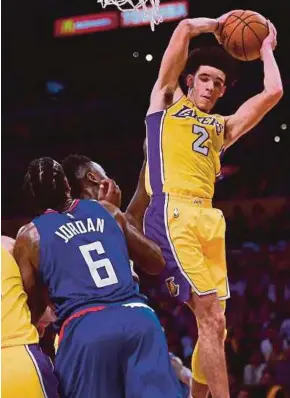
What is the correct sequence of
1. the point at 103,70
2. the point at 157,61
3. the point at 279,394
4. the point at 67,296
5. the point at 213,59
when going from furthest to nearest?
the point at 103,70
the point at 157,61
the point at 279,394
the point at 213,59
the point at 67,296

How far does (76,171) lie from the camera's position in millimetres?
4203

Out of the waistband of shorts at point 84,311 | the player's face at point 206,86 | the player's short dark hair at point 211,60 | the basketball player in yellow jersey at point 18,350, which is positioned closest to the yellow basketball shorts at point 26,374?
the basketball player in yellow jersey at point 18,350

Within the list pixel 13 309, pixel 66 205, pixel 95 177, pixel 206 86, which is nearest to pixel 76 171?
pixel 95 177

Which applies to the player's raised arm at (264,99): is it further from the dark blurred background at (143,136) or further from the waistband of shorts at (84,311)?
the dark blurred background at (143,136)

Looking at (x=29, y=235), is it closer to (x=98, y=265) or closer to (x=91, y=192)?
(x=98, y=265)

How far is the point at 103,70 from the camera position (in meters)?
14.3

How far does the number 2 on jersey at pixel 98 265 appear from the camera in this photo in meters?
3.51

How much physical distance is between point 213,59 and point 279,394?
343 centimetres

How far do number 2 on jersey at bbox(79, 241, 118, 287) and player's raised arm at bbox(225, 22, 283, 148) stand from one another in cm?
165

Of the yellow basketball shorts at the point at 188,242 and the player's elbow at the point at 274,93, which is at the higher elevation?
the player's elbow at the point at 274,93

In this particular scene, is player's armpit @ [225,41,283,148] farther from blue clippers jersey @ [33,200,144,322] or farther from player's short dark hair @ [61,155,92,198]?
blue clippers jersey @ [33,200,144,322]

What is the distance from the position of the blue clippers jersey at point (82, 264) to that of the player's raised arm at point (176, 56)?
55.3 inches

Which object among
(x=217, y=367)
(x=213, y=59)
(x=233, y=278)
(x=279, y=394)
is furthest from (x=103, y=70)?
(x=217, y=367)

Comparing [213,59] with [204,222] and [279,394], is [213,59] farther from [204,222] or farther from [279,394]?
[279,394]
